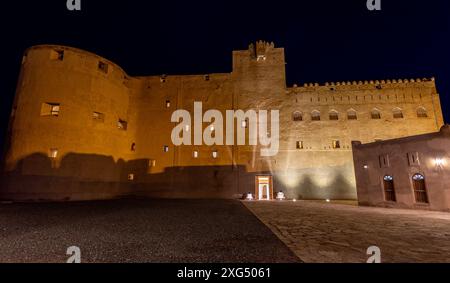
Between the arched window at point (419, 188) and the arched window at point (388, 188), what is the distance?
1.16 metres

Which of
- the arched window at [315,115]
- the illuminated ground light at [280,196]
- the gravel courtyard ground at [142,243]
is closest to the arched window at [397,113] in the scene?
the arched window at [315,115]

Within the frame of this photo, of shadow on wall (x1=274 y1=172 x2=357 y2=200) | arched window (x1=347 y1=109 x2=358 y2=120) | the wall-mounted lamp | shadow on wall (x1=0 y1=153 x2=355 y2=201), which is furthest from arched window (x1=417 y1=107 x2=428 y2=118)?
the wall-mounted lamp

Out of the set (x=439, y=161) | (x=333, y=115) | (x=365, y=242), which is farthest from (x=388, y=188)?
(x=365, y=242)

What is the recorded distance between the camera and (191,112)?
23.8 metres

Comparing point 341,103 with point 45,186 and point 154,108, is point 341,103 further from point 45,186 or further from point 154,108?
point 45,186

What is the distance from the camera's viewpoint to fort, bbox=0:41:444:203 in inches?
734

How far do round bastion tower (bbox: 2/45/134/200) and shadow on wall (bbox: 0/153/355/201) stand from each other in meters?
0.07

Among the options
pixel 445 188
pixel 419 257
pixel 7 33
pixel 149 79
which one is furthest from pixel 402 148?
pixel 7 33

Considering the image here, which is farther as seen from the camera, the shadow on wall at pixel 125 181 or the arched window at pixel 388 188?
the shadow on wall at pixel 125 181

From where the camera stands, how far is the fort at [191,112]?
18641 mm

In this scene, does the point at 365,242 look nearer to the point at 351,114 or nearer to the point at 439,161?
the point at 439,161

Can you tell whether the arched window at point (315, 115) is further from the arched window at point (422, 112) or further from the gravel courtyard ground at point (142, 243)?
the gravel courtyard ground at point (142, 243)

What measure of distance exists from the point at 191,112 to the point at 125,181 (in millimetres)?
10036
